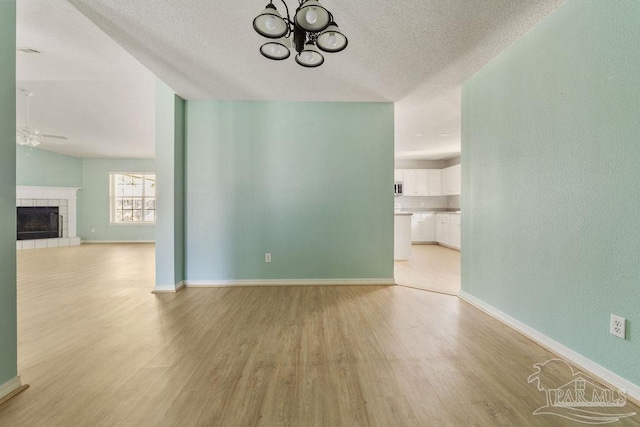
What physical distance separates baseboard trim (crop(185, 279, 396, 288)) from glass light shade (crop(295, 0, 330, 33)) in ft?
9.60

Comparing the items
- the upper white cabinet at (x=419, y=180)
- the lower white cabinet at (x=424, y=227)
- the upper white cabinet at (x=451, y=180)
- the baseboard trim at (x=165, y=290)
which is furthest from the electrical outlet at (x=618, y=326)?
the upper white cabinet at (x=419, y=180)

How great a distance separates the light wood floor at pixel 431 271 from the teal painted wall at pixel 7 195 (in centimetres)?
369

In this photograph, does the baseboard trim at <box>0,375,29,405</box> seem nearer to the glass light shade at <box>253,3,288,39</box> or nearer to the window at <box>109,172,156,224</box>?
the glass light shade at <box>253,3,288,39</box>

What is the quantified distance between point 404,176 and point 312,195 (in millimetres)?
5153

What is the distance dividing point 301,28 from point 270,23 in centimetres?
18

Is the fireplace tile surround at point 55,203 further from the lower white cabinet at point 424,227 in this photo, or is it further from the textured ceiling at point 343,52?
the lower white cabinet at point 424,227

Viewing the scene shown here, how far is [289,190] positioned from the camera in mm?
3650

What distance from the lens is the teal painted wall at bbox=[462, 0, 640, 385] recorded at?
1.56 metres

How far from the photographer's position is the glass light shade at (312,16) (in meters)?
1.46

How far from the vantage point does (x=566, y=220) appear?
A: 190cm

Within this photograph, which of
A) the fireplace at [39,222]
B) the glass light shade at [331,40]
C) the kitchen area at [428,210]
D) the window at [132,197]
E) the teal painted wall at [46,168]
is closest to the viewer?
the glass light shade at [331,40]

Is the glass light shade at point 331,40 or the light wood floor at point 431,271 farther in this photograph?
the light wood floor at point 431,271

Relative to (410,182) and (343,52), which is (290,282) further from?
(410,182)

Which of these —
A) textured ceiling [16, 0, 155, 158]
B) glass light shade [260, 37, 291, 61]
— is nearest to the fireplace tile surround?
textured ceiling [16, 0, 155, 158]
